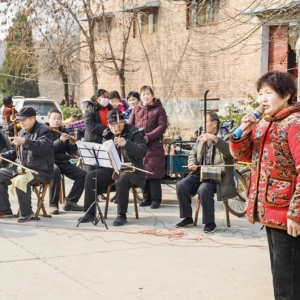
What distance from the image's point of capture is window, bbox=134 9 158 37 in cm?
2370

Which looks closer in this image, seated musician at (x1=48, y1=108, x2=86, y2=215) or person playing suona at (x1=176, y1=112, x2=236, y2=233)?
person playing suona at (x1=176, y1=112, x2=236, y2=233)

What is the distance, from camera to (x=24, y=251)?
22.8ft

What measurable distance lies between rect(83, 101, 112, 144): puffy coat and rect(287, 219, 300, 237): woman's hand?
5961mm

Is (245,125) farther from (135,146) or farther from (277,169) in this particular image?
(135,146)

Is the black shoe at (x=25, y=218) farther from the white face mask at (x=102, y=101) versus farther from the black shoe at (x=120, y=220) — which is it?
the white face mask at (x=102, y=101)

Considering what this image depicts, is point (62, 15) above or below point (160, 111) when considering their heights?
above

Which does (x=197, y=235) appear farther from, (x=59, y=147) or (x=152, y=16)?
(x=152, y=16)

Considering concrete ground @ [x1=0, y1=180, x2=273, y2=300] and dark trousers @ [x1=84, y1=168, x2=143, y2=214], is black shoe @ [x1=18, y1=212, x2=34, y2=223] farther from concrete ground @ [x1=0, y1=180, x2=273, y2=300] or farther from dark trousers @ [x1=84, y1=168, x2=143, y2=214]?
dark trousers @ [x1=84, y1=168, x2=143, y2=214]

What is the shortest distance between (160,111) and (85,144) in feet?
7.10

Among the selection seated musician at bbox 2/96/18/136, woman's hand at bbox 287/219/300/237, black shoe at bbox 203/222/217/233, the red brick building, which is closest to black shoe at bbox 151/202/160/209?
black shoe at bbox 203/222/217/233

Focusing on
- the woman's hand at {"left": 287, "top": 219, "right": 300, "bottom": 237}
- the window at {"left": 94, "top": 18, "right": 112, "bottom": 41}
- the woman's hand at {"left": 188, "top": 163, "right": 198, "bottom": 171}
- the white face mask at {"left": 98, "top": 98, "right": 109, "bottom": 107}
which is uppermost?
the window at {"left": 94, "top": 18, "right": 112, "bottom": 41}

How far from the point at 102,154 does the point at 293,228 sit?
4397 mm

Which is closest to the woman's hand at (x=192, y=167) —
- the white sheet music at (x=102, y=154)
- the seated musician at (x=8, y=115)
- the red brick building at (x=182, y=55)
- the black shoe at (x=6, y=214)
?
the white sheet music at (x=102, y=154)

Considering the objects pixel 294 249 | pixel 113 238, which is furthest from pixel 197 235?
pixel 294 249
